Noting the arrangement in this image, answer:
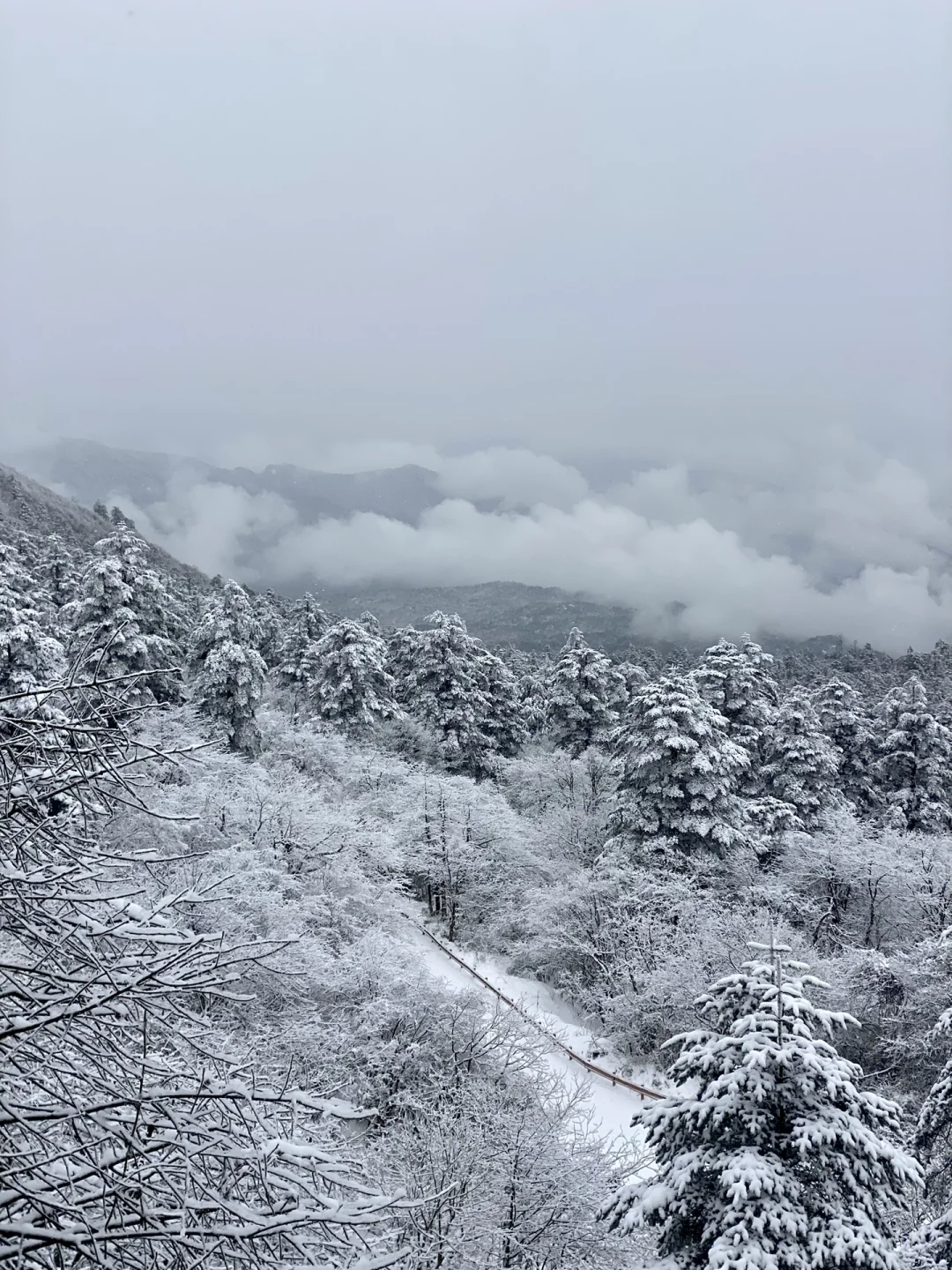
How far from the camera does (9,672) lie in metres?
17.2

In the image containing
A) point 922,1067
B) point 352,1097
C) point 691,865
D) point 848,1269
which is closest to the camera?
point 848,1269

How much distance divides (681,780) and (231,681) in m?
16.9

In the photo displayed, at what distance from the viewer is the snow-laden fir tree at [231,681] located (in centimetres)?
2631

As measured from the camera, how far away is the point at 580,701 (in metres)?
35.3

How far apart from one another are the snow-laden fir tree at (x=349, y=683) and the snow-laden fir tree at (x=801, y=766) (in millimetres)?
18128

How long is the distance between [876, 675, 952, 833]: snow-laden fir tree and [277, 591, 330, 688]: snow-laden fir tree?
3071 cm

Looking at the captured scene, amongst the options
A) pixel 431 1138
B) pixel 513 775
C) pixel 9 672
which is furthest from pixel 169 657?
pixel 431 1138

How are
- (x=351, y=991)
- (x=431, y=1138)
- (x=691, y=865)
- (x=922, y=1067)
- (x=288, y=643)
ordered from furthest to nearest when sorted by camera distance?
1. (x=288, y=643)
2. (x=691, y=865)
3. (x=922, y=1067)
4. (x=351, y=991)
5. (x=431, y=1138)

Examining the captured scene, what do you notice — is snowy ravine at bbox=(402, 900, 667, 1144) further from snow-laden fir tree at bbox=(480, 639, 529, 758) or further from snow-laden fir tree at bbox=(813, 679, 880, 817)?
snow-laden fir tree at bbox=(813, 679, 880, 817)

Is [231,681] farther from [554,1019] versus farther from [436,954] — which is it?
[554,1019]

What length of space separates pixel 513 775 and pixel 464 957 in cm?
1355

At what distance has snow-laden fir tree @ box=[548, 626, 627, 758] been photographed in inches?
1375

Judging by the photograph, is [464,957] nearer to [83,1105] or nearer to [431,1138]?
[431,1138]

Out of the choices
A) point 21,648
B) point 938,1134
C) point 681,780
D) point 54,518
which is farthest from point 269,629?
point 54,518
